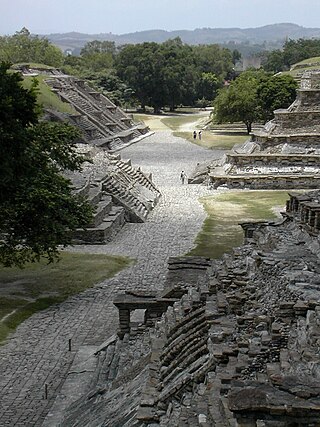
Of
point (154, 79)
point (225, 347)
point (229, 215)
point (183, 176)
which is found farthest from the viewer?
point (154, 79)

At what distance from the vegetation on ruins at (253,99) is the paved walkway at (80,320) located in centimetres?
2634

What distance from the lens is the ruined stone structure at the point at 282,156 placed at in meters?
42.8

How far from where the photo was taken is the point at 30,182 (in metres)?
20.7

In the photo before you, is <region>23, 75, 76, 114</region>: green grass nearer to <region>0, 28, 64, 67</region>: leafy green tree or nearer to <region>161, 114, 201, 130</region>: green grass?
<region>161, 114, 201, 130</region>: green grass

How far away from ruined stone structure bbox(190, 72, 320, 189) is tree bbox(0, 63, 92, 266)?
806 inches

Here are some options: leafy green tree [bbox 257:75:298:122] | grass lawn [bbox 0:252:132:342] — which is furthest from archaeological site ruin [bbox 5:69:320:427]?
leafy green tree [bbox 257:75:298:122]

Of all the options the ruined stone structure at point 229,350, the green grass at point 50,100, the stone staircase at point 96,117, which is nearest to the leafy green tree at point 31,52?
the stone staircase at point 96,117

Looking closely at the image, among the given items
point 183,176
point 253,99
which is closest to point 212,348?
point 183,176

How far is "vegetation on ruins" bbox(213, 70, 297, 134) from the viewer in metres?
63.8

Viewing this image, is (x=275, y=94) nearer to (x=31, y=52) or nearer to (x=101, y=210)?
(x=101, y=210)

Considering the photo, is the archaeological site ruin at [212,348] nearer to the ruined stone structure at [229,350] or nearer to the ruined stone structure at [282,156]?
the ruined stone structure at [229,350]

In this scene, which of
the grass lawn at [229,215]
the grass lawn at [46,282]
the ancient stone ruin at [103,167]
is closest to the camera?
the grass lawn at [46,282]

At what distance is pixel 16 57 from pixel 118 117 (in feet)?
111

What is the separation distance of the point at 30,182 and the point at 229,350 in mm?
11785
